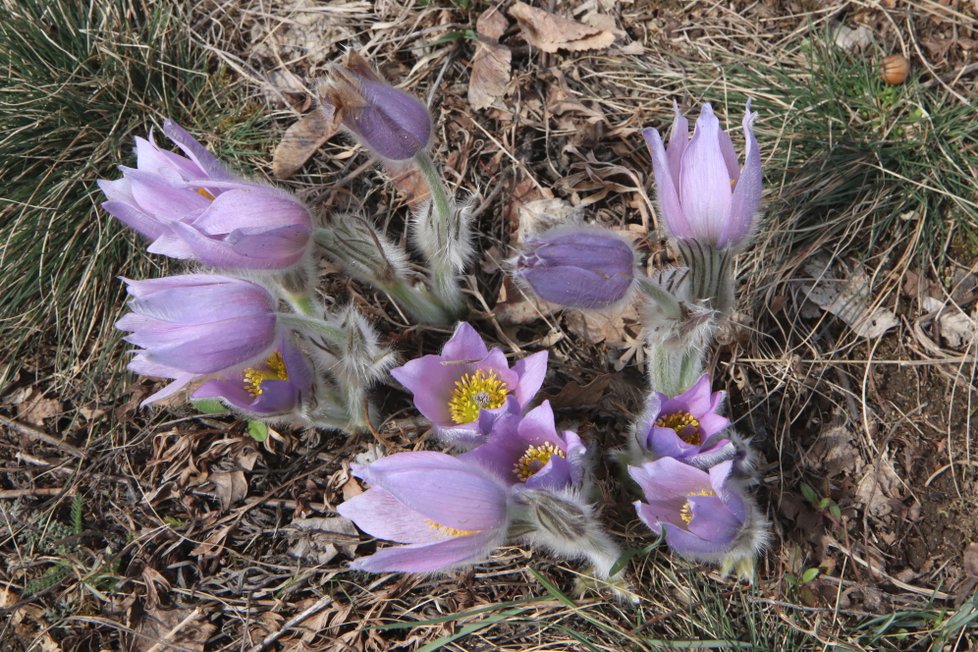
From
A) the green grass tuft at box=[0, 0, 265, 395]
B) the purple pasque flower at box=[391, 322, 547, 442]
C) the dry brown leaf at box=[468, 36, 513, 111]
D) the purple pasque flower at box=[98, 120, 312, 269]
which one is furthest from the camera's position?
the dry brown leaf at box=[468, 36, 513, 111]

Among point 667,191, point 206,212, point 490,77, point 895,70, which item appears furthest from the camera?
point 490,77

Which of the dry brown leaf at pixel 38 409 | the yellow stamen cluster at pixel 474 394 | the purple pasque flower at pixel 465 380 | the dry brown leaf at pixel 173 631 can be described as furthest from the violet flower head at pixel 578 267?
the dry brown leaf at pixel 38 409

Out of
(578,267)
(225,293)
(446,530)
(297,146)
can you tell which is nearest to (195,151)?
(225,293)

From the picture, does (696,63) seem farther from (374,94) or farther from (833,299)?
(374,94)

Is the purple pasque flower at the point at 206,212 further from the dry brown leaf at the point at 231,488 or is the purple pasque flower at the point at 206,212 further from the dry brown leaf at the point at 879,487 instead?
the dry brown leaf at the point at 879,487

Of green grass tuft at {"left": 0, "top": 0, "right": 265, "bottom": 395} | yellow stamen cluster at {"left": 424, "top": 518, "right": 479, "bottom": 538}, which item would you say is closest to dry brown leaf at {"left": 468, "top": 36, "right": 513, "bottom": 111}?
green grass tuft at {"left": 0, "top": 0, "right": 265, "bottom": 395}

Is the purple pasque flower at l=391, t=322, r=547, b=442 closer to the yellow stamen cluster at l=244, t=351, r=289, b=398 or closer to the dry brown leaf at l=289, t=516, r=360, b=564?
the yellow stamen cluster at l=244, t=351, r=289, b=398

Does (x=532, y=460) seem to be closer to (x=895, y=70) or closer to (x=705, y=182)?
(x=705, y=182)
